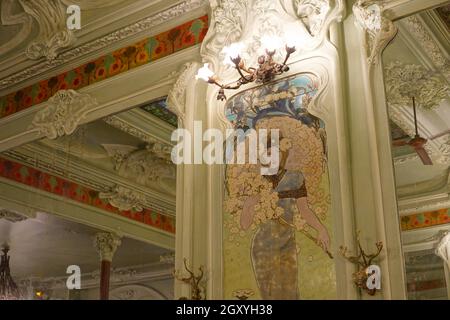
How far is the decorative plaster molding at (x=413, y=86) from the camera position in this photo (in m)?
4.19

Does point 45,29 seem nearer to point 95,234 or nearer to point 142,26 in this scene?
point 142,26

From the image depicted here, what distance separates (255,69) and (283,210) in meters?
1.04

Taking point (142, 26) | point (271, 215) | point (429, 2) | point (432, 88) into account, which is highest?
point (142, 26)

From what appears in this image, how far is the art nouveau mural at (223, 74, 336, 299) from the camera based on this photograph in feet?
14.2

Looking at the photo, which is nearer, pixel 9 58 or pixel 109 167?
pixel 109 167

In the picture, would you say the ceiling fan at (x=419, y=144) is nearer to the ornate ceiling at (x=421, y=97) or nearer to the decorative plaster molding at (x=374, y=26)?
the ornate ceiling at (x=421, y=97)

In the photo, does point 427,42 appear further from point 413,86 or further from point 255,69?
point 255,69

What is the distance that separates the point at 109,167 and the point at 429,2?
2725 millimetres

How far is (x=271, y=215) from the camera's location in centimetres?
457

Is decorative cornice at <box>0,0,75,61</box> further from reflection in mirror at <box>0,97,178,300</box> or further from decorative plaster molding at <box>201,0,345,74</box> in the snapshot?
decorative plaster molding at <box>201,0,345,74</box>

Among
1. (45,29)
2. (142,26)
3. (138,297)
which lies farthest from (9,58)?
(138,297)

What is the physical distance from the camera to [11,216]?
617cm

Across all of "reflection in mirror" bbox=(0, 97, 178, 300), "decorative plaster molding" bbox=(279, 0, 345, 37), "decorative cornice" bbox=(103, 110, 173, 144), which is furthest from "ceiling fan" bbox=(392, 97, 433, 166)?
"decorative cornice" bbox=(103, 110, 173, 144)

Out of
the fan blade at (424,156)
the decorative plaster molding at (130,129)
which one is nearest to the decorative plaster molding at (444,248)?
the fan blade at (424,156)
